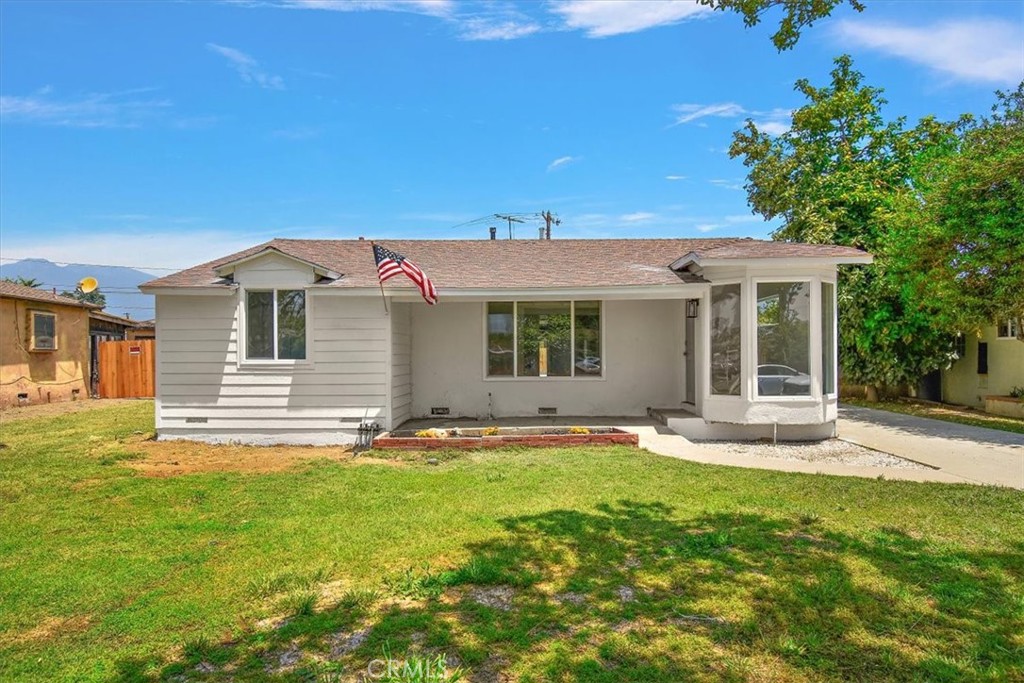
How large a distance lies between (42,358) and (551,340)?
16.2 metres

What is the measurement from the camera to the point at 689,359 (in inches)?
436

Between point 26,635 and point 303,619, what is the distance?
1.53m

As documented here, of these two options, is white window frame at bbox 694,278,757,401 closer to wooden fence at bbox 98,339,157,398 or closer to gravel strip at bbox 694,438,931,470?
gravel strip at bbox 694,438,931,470

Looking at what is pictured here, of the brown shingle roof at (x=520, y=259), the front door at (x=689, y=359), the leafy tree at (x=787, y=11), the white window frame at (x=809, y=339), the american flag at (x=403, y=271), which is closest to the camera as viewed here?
the leafy tree at (x=787, y=11)

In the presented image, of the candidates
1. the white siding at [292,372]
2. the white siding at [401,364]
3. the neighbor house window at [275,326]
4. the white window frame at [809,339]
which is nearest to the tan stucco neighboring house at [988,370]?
the white window frame at [809,339]

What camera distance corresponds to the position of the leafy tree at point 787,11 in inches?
174

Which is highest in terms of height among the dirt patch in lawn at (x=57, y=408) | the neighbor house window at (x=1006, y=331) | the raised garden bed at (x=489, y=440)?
the neighbor house window at (x=1006, y=331)

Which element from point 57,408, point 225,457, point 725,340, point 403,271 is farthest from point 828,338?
point 57,408

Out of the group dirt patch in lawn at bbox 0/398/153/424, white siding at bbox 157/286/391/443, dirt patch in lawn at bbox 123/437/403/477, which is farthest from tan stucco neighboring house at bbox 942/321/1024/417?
dirt patch in lawn at bbox 0/398/153/424

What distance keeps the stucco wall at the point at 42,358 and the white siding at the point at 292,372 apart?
991 centimetres

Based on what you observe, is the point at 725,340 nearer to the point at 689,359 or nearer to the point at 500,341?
the point at 689,359

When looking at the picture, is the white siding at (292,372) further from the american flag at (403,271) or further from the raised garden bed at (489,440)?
the american flag at (403,271)

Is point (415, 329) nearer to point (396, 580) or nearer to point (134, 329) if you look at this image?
point (396, 580)

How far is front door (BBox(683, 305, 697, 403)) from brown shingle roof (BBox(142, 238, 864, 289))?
113cm
